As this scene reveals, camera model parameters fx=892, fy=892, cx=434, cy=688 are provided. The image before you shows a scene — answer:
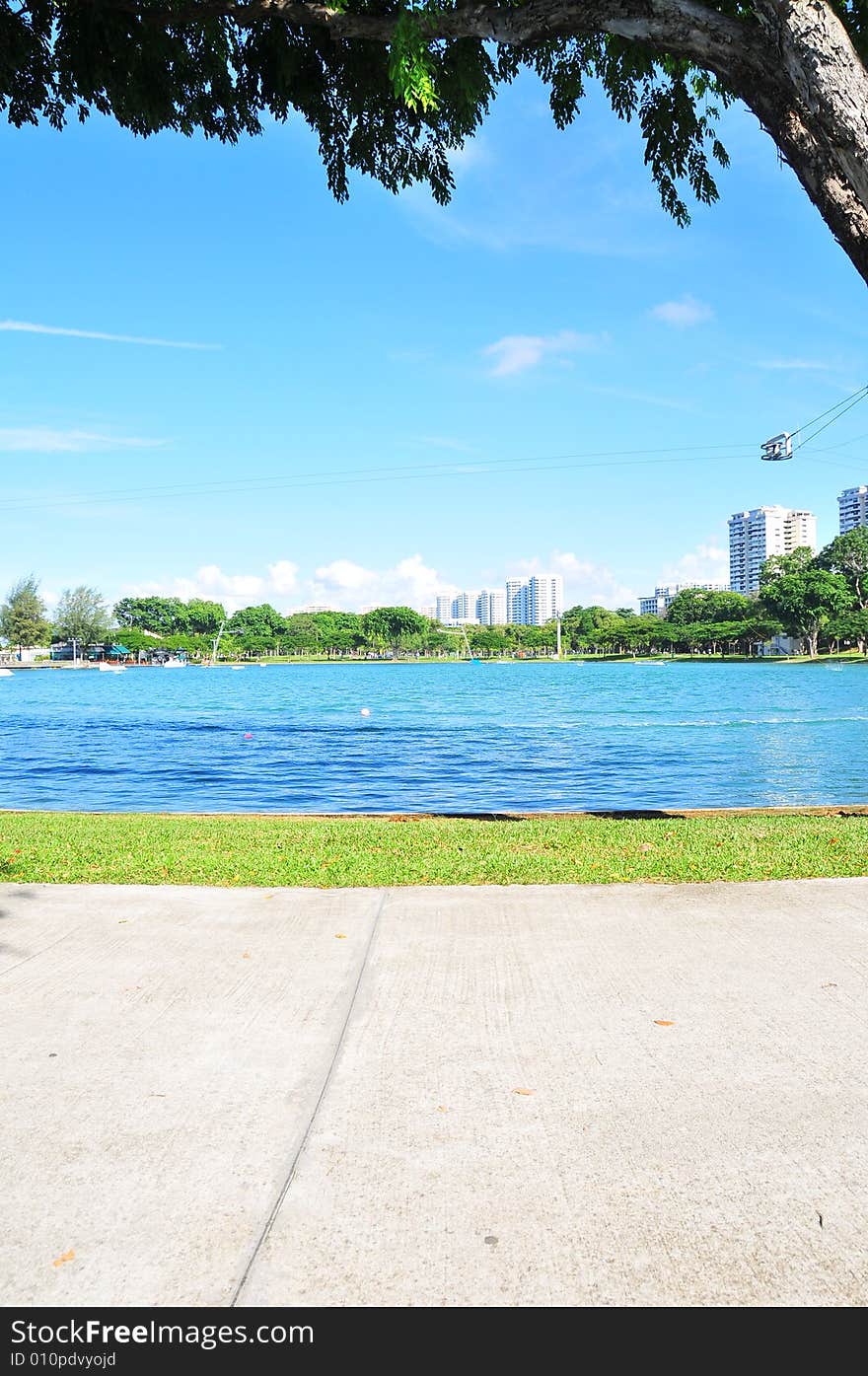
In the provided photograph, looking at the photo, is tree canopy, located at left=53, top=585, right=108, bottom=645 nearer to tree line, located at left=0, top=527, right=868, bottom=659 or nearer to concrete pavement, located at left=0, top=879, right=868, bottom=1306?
tree line, located at left=0, top=527, right=868, bottom=659

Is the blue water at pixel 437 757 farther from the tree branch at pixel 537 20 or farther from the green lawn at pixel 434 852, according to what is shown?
the tree branch at pixel 537 20

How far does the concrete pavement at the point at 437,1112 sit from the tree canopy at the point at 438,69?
4998mm

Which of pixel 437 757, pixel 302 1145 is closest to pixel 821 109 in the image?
pixel 302 1145

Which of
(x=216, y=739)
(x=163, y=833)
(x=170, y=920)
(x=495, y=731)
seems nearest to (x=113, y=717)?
(x=216, y=739)

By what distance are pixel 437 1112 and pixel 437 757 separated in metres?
21.3

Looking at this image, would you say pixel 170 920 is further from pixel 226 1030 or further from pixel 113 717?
pixel 113 717

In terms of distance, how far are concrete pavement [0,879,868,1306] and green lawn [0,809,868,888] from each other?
54.6 inches

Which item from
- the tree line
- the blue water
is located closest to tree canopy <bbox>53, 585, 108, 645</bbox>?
the tree line

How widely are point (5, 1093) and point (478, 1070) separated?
1770 mm

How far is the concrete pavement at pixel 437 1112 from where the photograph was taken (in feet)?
7.69

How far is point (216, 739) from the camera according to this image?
30703mm

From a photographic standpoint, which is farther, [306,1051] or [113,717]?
[113,717]
